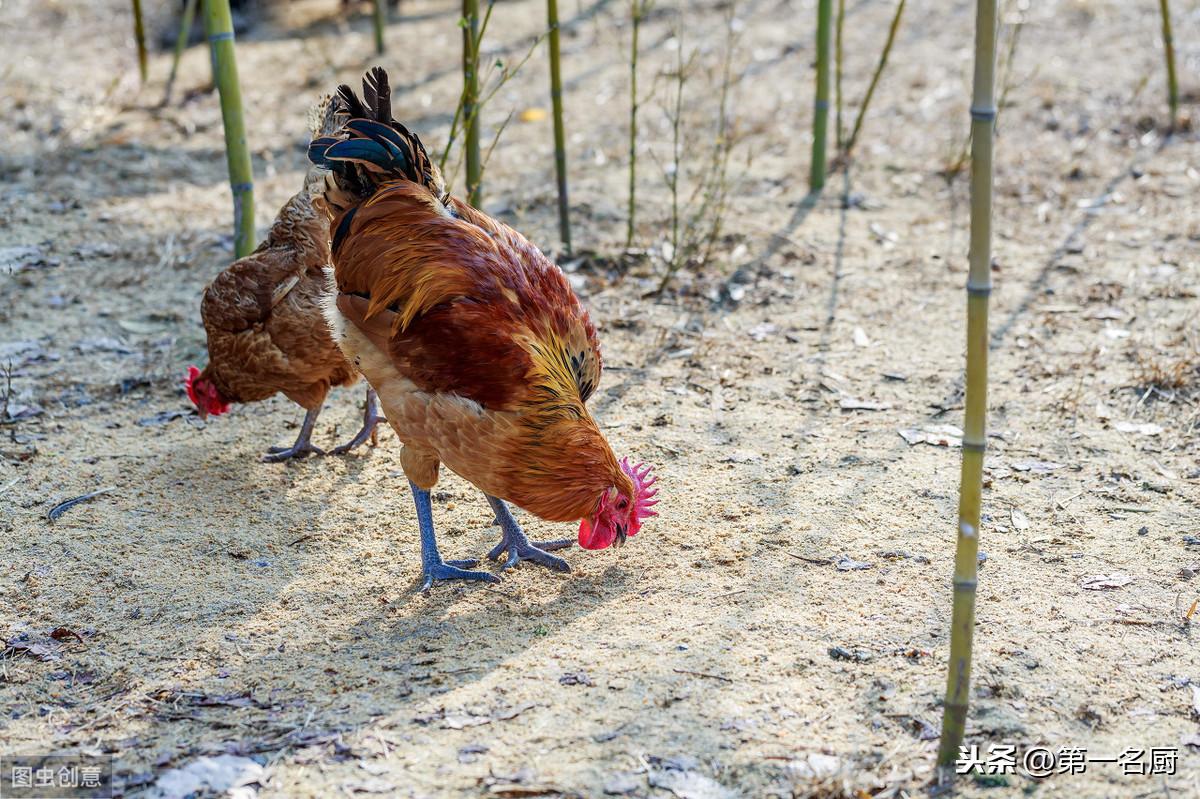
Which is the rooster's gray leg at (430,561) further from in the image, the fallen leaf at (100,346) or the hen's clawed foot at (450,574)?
the fallen leaf at (100,346)

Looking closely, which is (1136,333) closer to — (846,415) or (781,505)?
(846,415)

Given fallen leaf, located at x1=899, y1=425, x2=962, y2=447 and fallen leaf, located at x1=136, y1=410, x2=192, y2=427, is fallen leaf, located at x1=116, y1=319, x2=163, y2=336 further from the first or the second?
fallen leaf, located at x1=899, y1=425, x2=962, y2=447

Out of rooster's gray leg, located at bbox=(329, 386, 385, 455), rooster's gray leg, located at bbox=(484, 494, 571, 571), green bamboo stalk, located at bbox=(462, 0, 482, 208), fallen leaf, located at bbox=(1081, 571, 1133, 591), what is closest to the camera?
fallen leaf, located at bbox=(1081, 571, 1133, 591)

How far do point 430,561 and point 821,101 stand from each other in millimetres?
4570

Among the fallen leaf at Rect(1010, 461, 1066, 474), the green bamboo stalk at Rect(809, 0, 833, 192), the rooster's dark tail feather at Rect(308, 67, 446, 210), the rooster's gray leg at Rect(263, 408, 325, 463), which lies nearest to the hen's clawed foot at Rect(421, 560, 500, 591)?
the rooster's gray leg at Rect(263, 408, 325, 463)

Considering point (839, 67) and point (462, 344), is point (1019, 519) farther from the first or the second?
point (839, 67)

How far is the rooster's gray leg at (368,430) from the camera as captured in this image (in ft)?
16.7

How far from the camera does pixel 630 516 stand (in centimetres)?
390

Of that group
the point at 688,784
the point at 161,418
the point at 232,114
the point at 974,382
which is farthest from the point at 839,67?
the point at 688,784

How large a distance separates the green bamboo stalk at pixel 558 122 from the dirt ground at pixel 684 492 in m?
0.28

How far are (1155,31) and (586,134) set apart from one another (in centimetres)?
527

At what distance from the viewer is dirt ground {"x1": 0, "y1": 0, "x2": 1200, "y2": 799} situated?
3.21m

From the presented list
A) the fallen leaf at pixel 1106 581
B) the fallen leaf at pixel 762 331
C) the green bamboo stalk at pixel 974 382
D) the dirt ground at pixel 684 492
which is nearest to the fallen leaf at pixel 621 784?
the dirt ground at pixel 684 492

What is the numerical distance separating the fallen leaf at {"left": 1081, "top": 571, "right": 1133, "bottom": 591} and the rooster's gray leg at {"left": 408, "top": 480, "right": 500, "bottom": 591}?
83.4 inches
